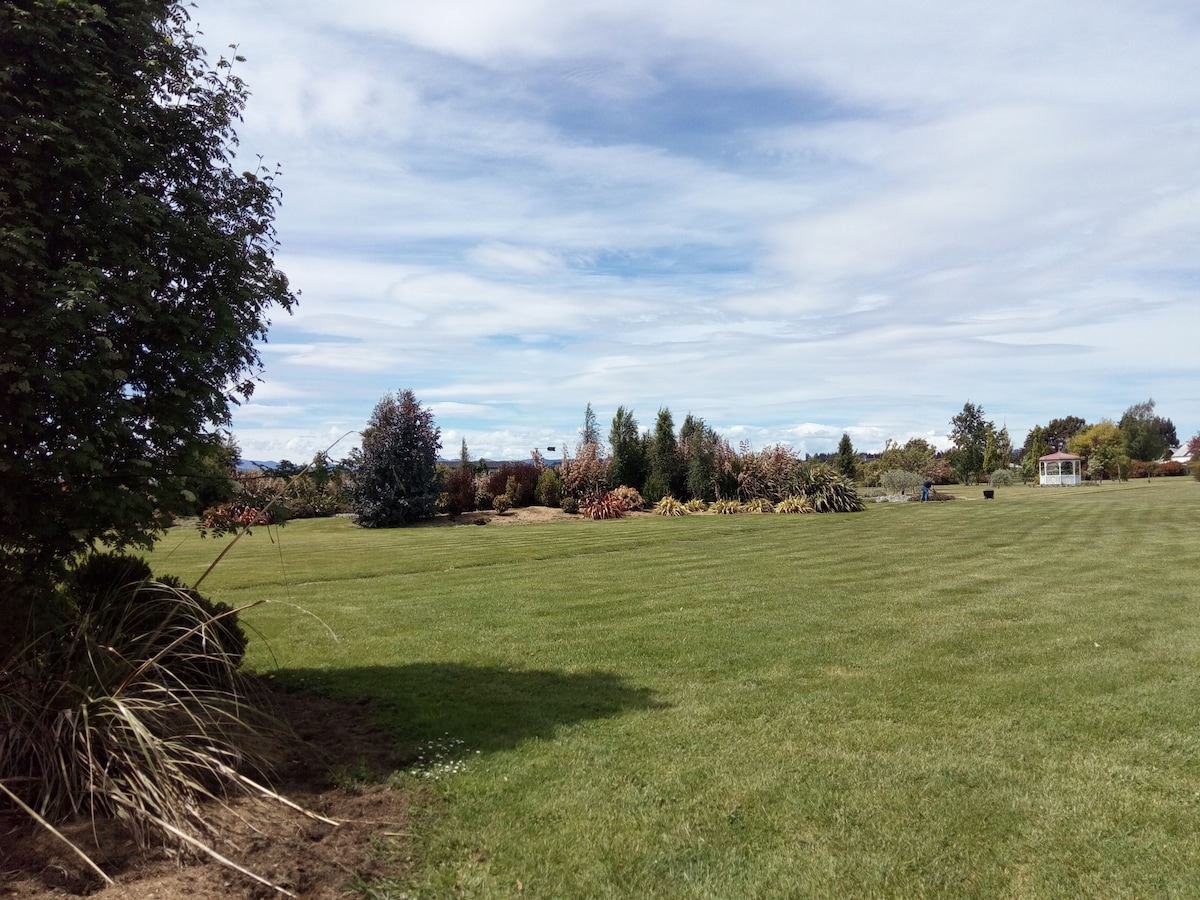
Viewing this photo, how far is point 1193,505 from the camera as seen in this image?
2591cm

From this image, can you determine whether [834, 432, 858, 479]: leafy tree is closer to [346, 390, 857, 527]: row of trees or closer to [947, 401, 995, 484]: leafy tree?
[346, 390, 857, 527]: row of trees

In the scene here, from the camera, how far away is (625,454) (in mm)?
27859

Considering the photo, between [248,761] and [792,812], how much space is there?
3069mm

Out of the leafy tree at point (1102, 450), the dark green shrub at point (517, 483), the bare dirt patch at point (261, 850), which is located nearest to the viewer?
the bare dirt patch at point (261, 850)

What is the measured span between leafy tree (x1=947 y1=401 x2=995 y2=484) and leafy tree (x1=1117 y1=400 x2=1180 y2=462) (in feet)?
45.6

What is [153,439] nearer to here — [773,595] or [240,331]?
[240,331]

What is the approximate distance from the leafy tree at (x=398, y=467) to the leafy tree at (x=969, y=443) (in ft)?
140

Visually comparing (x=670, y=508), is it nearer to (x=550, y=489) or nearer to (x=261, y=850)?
(x=550, y=489)

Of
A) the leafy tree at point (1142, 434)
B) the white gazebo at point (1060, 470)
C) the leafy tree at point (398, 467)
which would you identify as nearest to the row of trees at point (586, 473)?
the leafy tree at point (398, 467)

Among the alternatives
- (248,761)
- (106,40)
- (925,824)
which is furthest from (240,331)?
(925,824)

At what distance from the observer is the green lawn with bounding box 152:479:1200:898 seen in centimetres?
368

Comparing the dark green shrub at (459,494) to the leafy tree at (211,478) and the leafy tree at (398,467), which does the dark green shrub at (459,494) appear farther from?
the leafy tree at (211,478)

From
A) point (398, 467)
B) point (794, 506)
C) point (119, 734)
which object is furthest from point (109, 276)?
point (794, 506)

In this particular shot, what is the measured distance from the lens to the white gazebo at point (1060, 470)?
4919 centimetres
